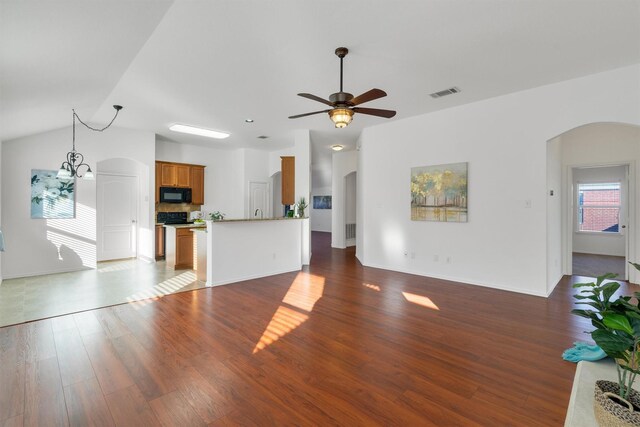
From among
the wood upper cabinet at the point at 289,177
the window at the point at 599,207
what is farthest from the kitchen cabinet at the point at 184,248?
the window at the point at 599,207

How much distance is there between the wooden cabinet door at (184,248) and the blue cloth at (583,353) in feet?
20.4

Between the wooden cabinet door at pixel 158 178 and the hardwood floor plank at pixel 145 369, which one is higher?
the wooden cabinet door at pixel 158 178

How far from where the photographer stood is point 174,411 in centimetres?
195

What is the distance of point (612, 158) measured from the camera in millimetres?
5555

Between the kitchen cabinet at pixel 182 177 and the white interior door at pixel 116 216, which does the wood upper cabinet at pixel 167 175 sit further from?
the white interior door at pixel 116 216

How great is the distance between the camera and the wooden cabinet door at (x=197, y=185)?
8031mm

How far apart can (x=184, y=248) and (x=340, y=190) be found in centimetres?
481

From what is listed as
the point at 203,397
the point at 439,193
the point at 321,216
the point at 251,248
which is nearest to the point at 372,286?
the point at 439,193

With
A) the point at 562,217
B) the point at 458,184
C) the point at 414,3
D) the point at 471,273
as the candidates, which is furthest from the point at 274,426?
the point at 562,217

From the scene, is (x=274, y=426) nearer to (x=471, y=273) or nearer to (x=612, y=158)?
(x=471, y=273)

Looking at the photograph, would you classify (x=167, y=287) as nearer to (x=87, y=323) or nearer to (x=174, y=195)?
(x=87, y=323)

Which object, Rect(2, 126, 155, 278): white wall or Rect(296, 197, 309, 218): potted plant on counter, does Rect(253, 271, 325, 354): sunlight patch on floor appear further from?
Rect(2, 126, 155, 278): white wall

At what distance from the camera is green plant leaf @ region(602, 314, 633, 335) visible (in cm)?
125

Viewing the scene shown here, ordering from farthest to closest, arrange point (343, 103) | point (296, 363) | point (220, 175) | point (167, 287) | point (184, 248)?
point (220, 175), point (184, 248), point (167, 287), point (343, 103), point (296, 363)
